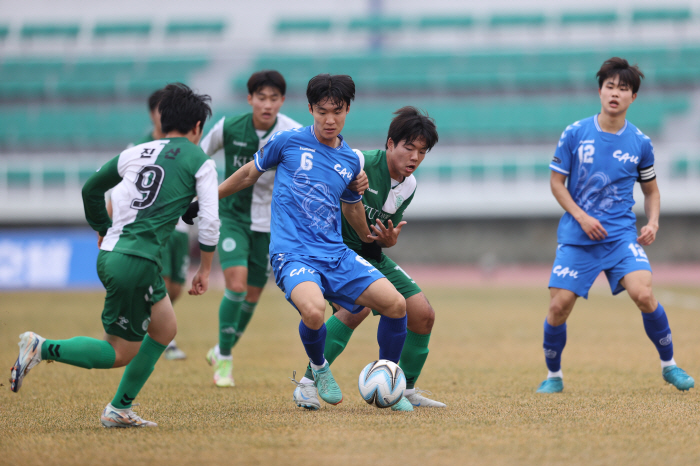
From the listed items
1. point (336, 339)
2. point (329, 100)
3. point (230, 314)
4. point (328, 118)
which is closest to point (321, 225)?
point (328, 118)

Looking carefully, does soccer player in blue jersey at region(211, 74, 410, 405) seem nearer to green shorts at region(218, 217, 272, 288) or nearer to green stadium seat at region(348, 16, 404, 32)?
green shorts at region(218, 217, 272, 288)

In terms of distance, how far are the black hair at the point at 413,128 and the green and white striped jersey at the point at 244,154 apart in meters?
1.70

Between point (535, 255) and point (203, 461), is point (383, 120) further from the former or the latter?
point (203, 461)

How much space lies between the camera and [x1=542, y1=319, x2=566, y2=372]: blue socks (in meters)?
5.33

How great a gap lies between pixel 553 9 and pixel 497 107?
8.01 metres

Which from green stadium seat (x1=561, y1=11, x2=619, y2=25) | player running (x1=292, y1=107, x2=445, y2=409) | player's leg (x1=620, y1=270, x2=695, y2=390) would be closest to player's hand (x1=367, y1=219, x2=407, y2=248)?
player running (x1=292, y1=107, x2=445, y2=409)

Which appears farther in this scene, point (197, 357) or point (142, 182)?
point (197, 357)

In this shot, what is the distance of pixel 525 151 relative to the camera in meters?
28.6

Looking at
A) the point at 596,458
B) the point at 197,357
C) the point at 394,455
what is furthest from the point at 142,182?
the point at 197,357

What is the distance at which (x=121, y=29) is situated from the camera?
3369 cm

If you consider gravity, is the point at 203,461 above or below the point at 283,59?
below

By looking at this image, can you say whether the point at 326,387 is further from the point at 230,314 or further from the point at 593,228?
the point at 593,228

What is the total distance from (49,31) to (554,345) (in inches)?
1305

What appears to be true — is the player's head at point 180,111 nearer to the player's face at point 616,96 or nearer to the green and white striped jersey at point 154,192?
the green and white striped jersey at point 154,192
